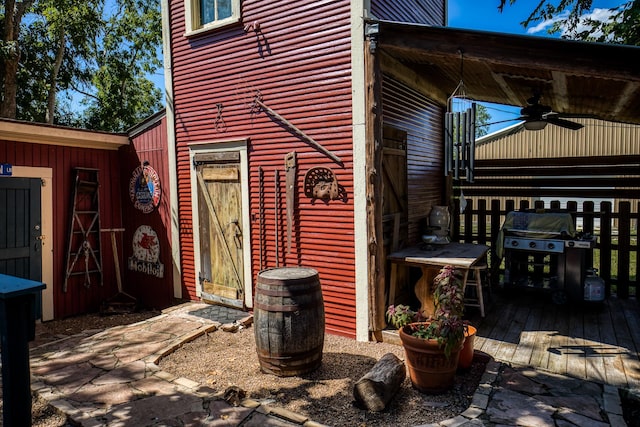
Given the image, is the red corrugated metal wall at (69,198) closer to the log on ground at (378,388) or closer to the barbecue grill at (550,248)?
the log on ground at (378,388)

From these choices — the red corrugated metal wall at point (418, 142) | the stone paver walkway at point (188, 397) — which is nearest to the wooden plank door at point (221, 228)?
the stone paver walkway at point (188, 397)

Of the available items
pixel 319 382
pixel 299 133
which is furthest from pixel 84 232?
pixel 319 382

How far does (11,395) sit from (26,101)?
55.8 feet

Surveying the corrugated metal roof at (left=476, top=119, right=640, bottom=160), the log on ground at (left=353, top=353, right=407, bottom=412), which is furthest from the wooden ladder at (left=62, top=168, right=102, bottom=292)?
the corrugated metal roof at (left=476, top=119, right=640, bottom=160)

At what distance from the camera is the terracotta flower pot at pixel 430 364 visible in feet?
12.7

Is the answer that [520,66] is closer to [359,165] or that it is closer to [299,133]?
[359,165]

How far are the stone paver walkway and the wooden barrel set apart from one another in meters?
0.63

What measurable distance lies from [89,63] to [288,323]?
1817cm

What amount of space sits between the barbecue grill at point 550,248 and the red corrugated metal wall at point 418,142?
135 cm

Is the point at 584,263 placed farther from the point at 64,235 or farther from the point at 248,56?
the point at 64,235

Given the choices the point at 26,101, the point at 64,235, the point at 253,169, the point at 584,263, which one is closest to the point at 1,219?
the point at 64,235

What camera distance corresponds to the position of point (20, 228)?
6.90m

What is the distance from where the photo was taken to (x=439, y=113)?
26.2 feet

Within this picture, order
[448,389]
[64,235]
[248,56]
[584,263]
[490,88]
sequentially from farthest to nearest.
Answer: [64,235] < [490,88] < [248,56] < [584,263] < [448,389]
